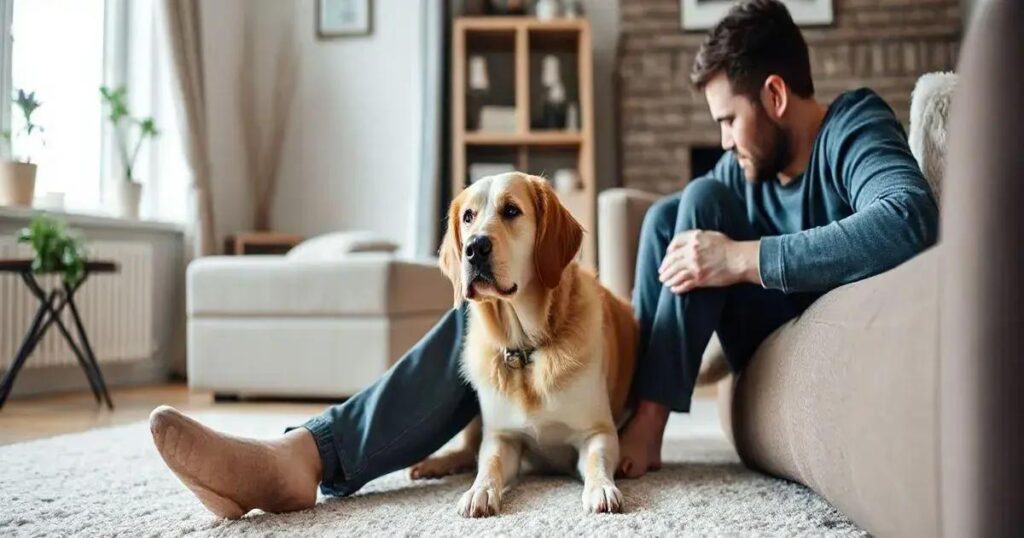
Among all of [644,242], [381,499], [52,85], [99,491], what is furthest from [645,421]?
[52,85]

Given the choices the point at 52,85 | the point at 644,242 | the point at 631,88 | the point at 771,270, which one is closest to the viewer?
the point at 771,270

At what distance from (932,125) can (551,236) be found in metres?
0.65

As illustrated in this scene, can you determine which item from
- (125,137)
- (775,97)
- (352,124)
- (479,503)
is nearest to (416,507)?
(479,503)

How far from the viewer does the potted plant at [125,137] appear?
11.2 ft

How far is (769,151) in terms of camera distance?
1.46m

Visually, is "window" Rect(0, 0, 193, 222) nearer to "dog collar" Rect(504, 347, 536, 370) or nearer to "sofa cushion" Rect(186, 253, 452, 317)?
"sofa cushion" Rect(186, 253, 452, 317)

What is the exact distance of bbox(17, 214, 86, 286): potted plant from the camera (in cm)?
255

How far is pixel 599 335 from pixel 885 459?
618 millimetres

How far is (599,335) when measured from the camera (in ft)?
4.54

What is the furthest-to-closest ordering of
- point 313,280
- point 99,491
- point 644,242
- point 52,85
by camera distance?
point 52,85
point 313,280
point 644,242
point 99,491

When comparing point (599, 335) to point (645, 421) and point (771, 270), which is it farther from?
point (771, 270)

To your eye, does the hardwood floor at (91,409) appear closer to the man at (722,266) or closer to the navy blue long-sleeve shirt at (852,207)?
the man at (722,266)

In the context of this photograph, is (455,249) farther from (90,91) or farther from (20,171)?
(90,91)

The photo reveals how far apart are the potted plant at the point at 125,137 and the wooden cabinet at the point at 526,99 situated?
1.50 m
